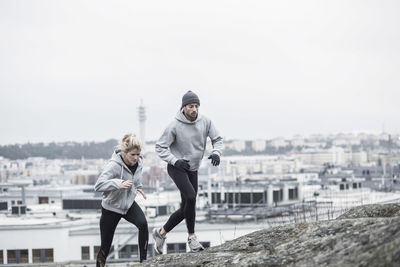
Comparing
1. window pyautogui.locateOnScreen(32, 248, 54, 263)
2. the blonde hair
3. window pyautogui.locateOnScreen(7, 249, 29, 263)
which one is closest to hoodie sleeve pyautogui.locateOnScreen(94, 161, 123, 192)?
the blonde hair

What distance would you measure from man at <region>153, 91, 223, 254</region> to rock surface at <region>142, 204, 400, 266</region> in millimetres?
1141

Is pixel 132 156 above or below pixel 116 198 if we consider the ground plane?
above

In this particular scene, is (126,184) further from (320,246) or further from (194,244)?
(320,246)

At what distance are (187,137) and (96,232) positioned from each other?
2790 centimetres

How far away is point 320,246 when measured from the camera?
5816mm

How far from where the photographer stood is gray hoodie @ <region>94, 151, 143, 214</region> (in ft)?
26.2

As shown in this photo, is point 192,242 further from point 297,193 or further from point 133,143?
point 297,193

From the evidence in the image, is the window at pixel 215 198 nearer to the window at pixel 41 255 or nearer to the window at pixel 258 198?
the window at pixel 258 198

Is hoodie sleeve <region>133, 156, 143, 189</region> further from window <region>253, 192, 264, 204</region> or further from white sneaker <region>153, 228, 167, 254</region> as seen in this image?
window <region>253, 192, 264, 204</region>

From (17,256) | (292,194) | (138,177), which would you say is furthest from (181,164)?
(292,194)

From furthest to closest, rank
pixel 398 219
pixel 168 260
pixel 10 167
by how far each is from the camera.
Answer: pixel 10 167, pixel 168 260, pixel 398 219

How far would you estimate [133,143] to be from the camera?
7941 millimetres

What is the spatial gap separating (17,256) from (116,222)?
2706 centimetres

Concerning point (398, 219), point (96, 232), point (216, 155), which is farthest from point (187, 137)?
point (96, 232)
